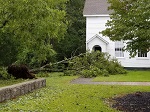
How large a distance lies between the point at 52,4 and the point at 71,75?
839cm

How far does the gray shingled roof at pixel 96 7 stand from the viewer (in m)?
34.8

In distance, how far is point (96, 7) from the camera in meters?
36.1

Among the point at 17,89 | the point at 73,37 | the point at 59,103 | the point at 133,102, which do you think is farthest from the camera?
the point at 73,37

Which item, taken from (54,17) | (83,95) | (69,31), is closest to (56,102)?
(83,95)

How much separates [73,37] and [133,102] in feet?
79.8

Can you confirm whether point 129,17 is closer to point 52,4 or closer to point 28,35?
point 28,35

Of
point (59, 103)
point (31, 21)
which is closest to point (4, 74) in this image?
point (31, 21)

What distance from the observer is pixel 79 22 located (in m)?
38.1

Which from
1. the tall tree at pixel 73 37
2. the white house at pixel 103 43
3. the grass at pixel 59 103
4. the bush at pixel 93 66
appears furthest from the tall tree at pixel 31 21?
the tall tree at pixel 73 37

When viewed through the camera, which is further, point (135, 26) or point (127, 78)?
point (127, 78)

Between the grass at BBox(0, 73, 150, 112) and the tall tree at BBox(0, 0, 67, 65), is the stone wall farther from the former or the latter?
the tall tree at BBox(0, 0, 67, 65)

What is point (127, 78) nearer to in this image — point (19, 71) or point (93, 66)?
point (93, 66)

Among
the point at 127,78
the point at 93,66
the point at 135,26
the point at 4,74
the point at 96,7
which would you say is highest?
the point at 96,7

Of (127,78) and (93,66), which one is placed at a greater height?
(93,66)
